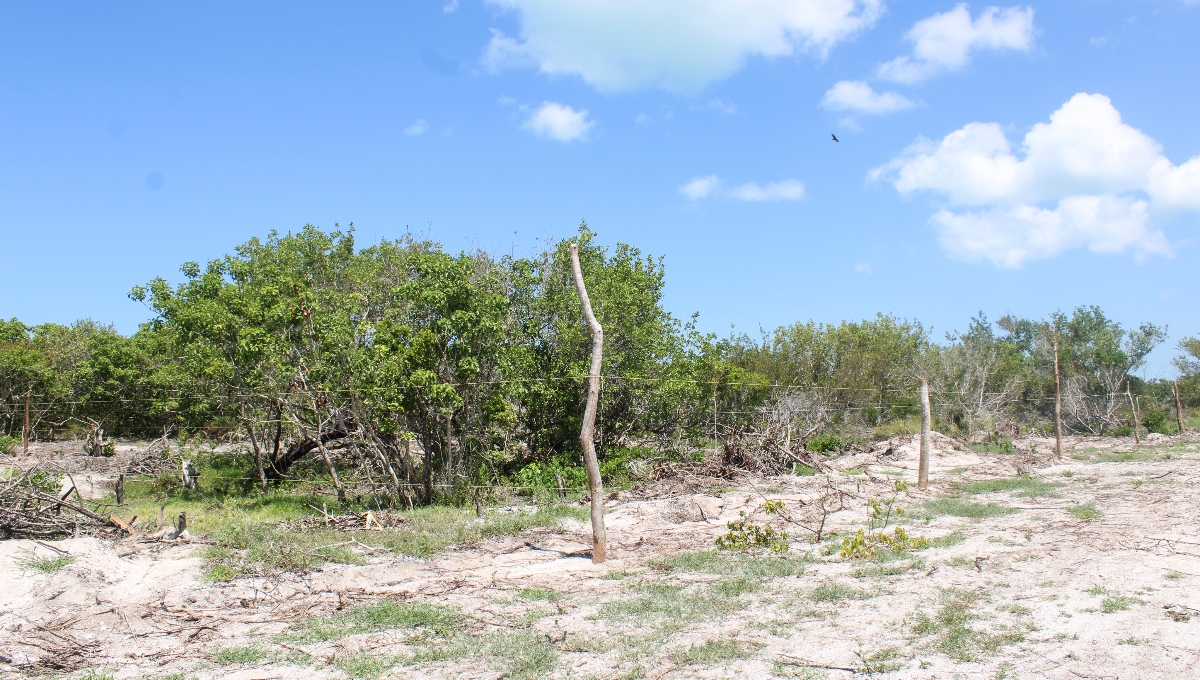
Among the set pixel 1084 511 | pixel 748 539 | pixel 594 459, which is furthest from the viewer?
pixel 1084 511

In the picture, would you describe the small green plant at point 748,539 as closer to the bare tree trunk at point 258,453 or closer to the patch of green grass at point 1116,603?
the patch of green grass at point 1116,603

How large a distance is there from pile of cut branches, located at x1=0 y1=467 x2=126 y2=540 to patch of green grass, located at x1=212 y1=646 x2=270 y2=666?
14.1ft

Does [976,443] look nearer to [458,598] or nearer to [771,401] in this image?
[771,401]

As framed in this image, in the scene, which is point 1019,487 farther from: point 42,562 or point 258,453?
point 258,453

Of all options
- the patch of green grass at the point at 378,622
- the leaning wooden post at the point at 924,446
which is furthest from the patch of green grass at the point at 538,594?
the leaning wooden post at the point at 924,446

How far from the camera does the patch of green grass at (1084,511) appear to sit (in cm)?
1059

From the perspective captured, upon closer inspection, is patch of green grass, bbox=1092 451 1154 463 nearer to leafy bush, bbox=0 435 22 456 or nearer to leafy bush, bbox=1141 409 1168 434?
leafy bush, bbox=1141 409 1168 434

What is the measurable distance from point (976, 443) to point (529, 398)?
1648 cm

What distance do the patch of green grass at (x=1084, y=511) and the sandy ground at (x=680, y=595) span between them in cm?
10

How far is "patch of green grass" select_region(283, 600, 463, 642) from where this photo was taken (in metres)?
6.73

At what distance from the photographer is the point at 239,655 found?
20.4 ft

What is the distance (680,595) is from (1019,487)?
9604mm

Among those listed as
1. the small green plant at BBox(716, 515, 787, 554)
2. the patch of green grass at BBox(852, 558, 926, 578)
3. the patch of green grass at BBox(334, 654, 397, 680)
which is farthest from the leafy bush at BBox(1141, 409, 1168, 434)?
the patch of green grass at BBox(334, 654, 397, 680)

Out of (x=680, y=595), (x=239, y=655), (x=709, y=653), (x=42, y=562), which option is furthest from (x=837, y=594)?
(x=42, y=562)
